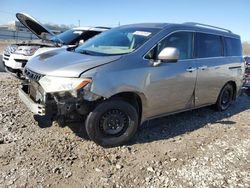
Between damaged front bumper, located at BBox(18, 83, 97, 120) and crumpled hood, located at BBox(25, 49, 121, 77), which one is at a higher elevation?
crumpled hood, located at BBox(25, 49, 121, 77)

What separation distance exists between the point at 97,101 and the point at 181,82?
168 cm

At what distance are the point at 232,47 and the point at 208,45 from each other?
3.76 feet

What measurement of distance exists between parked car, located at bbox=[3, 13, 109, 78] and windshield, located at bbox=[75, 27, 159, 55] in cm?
162

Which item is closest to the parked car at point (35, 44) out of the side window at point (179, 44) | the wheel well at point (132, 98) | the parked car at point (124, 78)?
the parked car at point (124, 78)

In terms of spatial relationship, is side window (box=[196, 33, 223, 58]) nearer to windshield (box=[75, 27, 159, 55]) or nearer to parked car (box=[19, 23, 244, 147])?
parked car (box=[19, 23, 244, 147])

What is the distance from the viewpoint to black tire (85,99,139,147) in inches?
165

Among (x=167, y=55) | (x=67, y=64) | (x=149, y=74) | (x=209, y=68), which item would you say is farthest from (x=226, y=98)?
(x=67, y=64)

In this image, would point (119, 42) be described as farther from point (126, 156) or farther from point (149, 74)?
point (126, 156)

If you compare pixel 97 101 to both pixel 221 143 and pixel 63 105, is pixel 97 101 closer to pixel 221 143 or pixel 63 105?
pixel 63 105

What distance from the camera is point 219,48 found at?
6.34 meters

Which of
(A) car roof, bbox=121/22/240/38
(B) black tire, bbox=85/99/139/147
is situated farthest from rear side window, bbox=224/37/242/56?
(B) black tire, bbox=85/99/139/147

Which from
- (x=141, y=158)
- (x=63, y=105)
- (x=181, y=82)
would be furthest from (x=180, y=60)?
(x=63, y=105)

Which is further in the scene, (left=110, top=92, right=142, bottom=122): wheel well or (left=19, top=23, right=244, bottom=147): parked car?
(left=110, top=92, right=142, bottom=122): wheel well

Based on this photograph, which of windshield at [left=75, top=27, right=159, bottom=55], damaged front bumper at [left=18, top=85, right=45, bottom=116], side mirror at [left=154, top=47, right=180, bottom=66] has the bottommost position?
damaged front bumper at [left=18, top=85, right=45, bottom=116]
